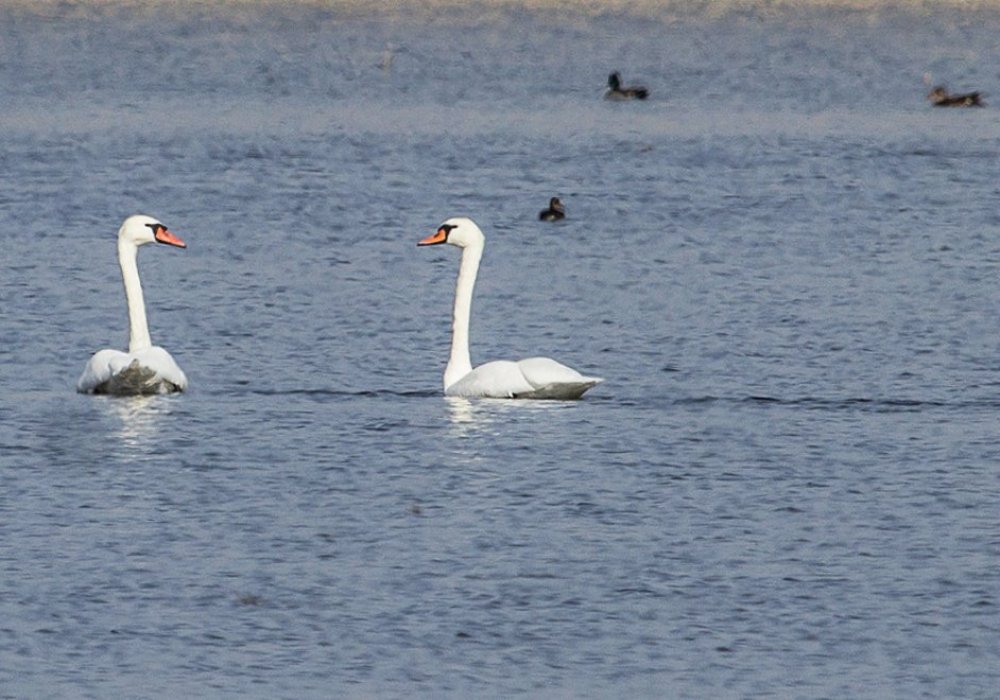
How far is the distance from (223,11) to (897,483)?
A: 60818 millimetres

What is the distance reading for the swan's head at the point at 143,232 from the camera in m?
17.7

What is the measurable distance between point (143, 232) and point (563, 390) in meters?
3.88

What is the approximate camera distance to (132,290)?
17.0 m

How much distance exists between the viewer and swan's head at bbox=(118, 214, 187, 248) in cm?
1773

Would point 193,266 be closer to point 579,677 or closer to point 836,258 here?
point 836,258

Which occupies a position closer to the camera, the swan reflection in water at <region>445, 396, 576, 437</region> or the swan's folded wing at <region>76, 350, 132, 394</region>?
the swan reflection in water at <region>445, 396, 576, 437</region>

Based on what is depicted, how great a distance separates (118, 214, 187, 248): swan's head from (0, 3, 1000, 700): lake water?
83cm

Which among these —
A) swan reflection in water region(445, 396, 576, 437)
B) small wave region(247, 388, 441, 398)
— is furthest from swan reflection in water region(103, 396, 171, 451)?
swan reflection in water region(445, 396, 576, 437)

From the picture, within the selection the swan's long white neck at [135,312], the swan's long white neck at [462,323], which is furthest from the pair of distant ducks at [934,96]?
the swan's long white neck at [135,312]

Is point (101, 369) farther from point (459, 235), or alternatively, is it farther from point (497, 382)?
point (459, 235)

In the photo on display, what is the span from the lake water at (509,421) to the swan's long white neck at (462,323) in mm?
458

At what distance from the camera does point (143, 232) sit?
17.9m

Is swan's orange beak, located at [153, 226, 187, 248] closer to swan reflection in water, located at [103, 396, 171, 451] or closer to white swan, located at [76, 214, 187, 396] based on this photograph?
white swan, located at [76, 214, 187, 396]

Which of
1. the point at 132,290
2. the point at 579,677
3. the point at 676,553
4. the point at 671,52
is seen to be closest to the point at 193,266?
the point at 132,290
